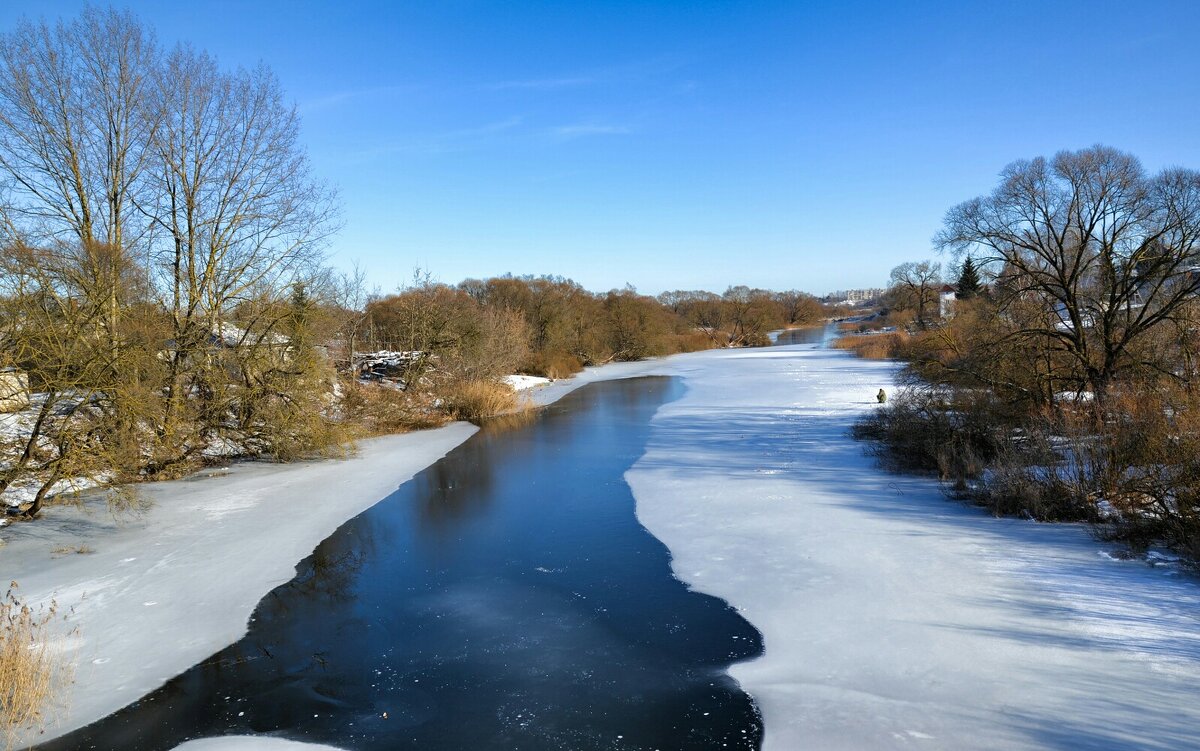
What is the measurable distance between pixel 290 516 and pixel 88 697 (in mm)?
4369

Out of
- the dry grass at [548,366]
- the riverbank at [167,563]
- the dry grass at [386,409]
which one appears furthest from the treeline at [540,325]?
the riverbank at [167,563]

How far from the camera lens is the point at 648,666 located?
4.72m

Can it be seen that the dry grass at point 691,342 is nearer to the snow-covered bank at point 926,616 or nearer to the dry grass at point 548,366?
the dry grass at point 548,366

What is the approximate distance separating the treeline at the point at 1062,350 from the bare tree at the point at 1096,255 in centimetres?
2

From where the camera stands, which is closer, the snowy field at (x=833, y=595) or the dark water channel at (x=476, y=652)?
the snowy field at (x=833, y=595)

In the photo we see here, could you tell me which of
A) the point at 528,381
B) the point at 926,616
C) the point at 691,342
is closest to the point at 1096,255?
the point at 926,616

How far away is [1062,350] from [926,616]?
7383mm

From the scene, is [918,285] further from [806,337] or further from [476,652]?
[476,652]

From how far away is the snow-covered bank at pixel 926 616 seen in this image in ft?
12.2

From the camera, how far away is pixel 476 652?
16.4 feet

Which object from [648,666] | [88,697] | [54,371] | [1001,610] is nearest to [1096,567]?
[1001,610]

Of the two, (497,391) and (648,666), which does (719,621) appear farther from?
(497,391)

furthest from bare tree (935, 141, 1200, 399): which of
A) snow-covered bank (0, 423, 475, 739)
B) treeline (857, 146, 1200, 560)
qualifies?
snow-covered bank (0, 423, 475, 739)

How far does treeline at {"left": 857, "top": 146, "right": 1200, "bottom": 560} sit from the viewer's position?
24.9ft
